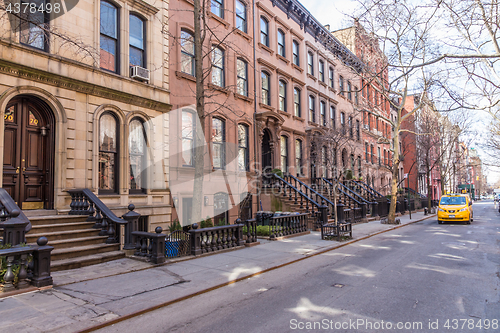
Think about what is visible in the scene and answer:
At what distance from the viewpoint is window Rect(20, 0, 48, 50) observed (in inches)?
363

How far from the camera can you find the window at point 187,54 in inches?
571

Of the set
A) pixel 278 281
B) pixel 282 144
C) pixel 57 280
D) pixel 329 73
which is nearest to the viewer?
pixel 57 280

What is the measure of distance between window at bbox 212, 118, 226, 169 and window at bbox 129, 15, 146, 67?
14.6 feet

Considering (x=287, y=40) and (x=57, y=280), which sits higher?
(x=287, y=40)

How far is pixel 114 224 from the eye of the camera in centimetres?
924

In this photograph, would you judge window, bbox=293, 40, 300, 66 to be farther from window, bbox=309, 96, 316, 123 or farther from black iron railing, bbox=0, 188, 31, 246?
black iron railing, bbox=0, 188, 31, 246

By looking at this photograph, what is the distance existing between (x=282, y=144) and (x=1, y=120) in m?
15.2

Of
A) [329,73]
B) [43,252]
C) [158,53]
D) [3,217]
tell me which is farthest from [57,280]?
[329,73]

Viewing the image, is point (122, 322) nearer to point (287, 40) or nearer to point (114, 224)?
point (114, 224)

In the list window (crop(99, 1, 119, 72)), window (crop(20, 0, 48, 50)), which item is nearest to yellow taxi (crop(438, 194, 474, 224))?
window (crop(99, 1, 119, 72))

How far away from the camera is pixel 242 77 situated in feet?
59.4

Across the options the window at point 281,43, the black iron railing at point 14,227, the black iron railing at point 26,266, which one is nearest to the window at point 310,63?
the window at point 281,43

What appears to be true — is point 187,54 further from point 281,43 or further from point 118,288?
point 118,288

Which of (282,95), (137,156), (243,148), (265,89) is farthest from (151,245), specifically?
(282,95)
